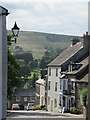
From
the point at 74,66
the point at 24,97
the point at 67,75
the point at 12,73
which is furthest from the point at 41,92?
the point at 12,73

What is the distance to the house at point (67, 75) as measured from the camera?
37.8m

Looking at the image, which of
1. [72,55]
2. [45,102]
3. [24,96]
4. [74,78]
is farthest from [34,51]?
[74,78]

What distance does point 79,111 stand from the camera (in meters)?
29.5

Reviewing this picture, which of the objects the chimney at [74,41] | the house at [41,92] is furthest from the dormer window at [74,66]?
the house at [41,92]

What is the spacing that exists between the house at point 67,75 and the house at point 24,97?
57.3 feet

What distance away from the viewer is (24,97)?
6569 centimetres

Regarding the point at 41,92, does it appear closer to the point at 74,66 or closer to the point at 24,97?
the point at 24,97

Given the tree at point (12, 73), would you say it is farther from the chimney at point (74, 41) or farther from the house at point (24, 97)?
the house at point (24, 97)

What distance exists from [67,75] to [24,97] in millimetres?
27096

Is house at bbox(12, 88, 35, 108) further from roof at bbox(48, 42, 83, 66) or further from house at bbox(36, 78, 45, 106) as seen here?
roof at bbox(48, 42, 83, 66)

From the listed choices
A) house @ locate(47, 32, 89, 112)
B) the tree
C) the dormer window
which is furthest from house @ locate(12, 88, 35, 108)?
the tree

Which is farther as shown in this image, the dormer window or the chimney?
the chimney

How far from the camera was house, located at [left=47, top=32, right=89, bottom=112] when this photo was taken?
124 feet

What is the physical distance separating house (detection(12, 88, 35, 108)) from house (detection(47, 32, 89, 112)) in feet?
57.3
